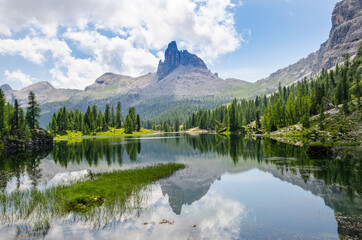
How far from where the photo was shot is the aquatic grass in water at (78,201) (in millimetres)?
19516

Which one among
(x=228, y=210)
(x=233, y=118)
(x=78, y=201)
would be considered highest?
(x=233, y=118)

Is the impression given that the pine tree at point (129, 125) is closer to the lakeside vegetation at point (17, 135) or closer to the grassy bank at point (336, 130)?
the lakeside vegetation at point (17, 135)

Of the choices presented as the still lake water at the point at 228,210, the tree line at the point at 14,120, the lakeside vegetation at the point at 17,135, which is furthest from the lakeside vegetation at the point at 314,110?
the tree line at the point at 14,120

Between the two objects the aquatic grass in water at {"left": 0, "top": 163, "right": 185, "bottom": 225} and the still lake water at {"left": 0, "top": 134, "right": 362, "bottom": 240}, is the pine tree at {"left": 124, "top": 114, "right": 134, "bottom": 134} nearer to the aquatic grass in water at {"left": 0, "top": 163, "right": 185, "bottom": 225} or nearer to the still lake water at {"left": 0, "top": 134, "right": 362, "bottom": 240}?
the still lake water at {"left": 0, "top": 134, "right": 362, "bottom": 240}

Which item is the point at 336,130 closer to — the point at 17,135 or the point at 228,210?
the point at 228,210

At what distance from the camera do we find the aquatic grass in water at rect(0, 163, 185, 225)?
1952cm

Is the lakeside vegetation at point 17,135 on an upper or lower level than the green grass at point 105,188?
upper

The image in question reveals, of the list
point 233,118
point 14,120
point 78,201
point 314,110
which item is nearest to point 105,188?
point 78,201

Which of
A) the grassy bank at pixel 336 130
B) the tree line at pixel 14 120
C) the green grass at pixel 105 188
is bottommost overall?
the green grass at pixel 105 188

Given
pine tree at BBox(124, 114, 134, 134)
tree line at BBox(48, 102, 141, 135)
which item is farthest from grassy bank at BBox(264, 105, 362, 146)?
tree line at BBox(48, 102, 141, 135)

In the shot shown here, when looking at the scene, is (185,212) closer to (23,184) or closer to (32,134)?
(23,184)

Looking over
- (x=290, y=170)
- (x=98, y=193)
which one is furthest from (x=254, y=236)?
(x=290, y=170)

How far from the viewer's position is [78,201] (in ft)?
73.6

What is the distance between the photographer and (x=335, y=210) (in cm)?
2030
